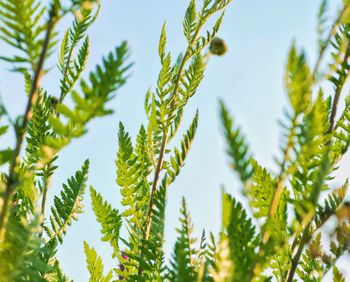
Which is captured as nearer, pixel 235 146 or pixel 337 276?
pixel 235 146

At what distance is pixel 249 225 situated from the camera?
81 centimetres

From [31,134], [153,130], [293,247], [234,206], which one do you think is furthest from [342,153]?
[31,134]

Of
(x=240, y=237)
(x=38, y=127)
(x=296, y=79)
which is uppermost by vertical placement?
(x=38, y=127)

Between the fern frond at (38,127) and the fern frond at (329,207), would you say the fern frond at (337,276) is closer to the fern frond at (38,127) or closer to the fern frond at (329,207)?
the fern frond at (329,207)

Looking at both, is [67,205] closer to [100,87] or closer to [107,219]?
[107,219]

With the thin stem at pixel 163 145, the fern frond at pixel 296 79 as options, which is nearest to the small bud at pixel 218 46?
the thin stem at pixel 163 145

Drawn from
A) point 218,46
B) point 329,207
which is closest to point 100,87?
point 329,207

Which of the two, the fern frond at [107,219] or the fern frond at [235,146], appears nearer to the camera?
the fern frond at [235,146]

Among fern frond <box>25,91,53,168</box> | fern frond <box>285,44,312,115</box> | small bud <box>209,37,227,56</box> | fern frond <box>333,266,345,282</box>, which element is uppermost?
small bud <box>209,37,227,56</box>

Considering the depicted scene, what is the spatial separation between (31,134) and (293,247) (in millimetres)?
733

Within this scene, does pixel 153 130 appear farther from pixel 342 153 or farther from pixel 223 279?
pixel 223 279

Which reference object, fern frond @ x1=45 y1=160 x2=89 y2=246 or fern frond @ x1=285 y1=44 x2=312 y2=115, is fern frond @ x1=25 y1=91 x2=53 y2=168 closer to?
fern frond @ x1=45 y1=160 x2=89 y2=246

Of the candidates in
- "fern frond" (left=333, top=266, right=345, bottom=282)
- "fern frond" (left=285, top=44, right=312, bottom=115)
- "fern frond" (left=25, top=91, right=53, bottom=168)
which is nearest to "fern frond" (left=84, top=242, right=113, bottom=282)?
"fern frond" (left=25, top=91, right=53, bottom=168)

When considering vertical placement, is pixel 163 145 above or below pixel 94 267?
above
